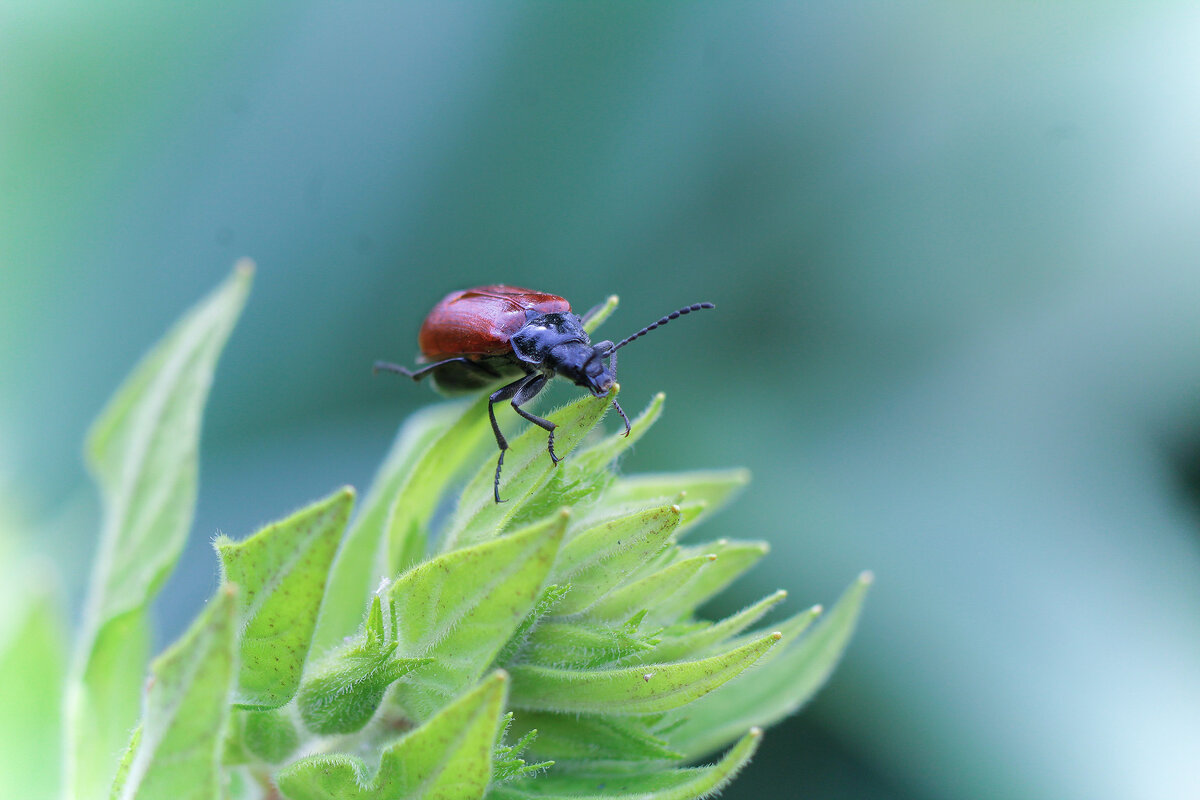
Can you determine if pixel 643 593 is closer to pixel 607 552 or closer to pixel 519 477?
pixel 607 552

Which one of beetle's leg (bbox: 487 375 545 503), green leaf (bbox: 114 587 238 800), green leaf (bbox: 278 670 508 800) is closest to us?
green leaf (bbox: 114 587 238 800)

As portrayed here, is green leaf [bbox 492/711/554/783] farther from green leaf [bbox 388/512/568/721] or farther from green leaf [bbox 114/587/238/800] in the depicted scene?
green leaf [bbox 114/587/238/800]

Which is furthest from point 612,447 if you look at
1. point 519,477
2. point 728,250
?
point 728,250

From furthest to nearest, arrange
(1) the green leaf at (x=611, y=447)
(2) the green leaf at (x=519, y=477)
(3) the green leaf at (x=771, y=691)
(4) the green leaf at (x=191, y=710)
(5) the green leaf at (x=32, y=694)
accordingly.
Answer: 1. (5) the green leaf at (x=32, y=694)
2. (3) the green leaf at (x=771, y=691)
3. (1) the green leaf at (x=611, y=447)
4. (2) the green leaf at (x=519, y=477)
5. (4) the green leaf at (x=191, y=710)

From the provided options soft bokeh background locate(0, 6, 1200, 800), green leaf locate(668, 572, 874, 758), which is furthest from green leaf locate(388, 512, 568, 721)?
soft bokeh background locate(0, 6, 1200, 800)

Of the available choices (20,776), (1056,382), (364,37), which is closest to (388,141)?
(364,37)

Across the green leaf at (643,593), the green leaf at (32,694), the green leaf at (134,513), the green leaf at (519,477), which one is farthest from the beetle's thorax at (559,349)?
the green leaf at (32,694)

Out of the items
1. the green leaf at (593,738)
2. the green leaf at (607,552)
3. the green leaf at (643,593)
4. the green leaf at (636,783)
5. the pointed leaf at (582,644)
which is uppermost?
the green leaf at (607,552)

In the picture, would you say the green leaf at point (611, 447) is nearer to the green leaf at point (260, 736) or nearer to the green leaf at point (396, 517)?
the green leaf at point (396, 517)
